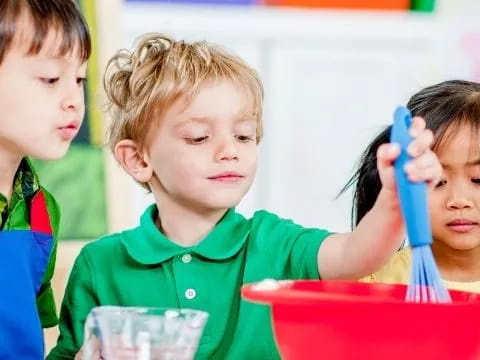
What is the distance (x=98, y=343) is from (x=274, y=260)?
32 cm

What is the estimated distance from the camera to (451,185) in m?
1.25

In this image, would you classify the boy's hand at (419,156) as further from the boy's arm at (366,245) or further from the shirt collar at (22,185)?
the shirt collar at (22,185)

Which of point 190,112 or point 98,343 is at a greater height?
point 190,112

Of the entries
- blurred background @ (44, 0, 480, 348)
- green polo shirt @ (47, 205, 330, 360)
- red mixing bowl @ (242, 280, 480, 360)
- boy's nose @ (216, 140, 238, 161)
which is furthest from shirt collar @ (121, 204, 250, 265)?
blurred background @ (44, 0, 480, 348)

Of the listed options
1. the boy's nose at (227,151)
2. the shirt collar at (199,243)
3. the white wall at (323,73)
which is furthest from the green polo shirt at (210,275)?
the white wall at (323,73)

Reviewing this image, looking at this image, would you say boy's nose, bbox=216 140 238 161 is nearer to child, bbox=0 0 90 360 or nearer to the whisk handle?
child, bbox=0 0 90 360

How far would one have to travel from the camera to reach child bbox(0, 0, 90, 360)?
1.13m

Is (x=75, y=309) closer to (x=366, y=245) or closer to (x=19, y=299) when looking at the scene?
(x=19, y=299)

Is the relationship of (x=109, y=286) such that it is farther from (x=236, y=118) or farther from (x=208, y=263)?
(x=236, y=118)

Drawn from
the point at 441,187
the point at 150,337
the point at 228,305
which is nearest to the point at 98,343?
the point at 150,337

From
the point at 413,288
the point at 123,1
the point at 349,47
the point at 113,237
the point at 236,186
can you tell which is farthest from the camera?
the point at 349,47

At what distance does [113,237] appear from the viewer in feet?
4.26

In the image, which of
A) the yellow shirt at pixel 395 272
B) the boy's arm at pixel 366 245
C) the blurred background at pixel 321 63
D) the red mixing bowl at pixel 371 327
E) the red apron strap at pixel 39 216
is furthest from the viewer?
the blurred background at pixel 321 63

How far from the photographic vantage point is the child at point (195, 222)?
1.17 meters
